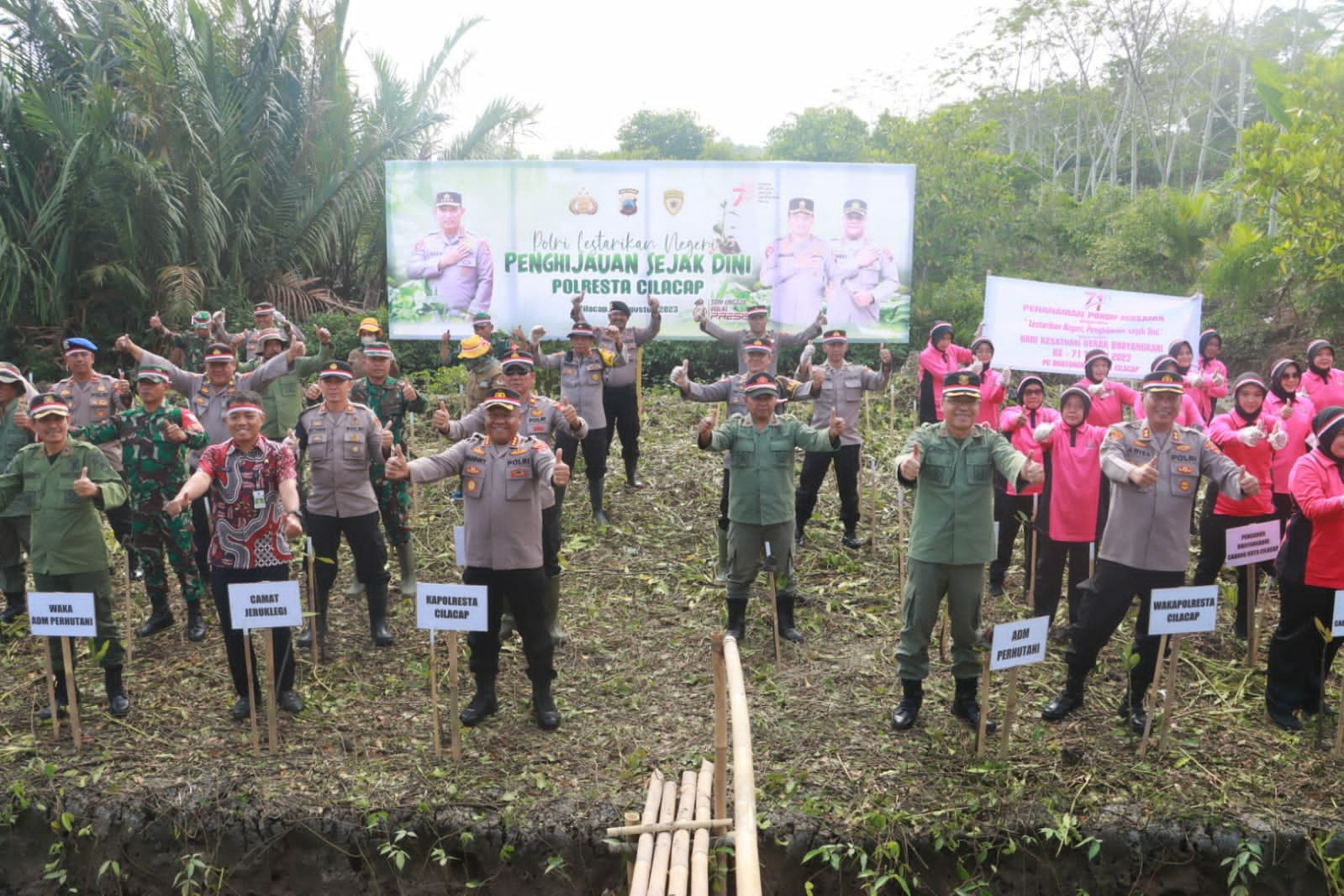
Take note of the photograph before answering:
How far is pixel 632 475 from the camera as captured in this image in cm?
1070

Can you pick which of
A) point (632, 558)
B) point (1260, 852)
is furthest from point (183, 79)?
point (1260, 852)

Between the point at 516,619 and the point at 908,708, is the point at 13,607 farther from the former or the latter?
the point at 908,708

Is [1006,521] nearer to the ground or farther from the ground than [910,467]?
nearer to the ground

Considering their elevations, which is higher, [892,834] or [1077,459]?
[1077,459]

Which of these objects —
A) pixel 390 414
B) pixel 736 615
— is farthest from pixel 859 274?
pixel 390 414

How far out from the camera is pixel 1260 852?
209 inches

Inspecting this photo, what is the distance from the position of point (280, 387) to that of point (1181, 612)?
7.17 m

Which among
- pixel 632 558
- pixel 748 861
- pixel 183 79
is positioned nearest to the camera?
pixel 748 861

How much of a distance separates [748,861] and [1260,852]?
3620 mm

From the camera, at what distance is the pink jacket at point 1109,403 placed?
823 centimetres

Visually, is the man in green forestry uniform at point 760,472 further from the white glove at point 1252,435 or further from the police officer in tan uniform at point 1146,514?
the white glove at point 1252,435

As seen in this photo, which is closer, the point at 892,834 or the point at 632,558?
the point at 892,834

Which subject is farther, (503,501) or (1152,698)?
(503,501)

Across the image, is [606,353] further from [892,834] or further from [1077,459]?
[892,834]
